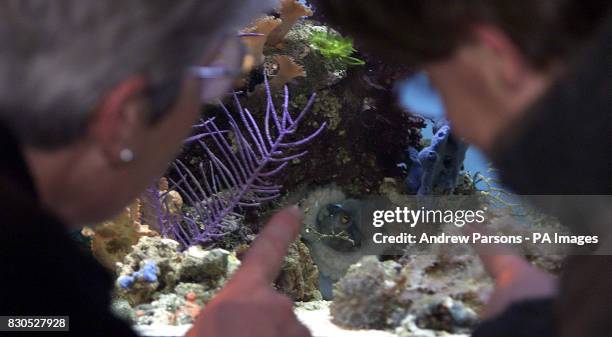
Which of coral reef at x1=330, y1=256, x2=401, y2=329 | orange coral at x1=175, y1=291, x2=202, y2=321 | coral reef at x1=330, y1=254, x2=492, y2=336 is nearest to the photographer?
coral reef at x1=330, y1=254, x2=492, y2=336

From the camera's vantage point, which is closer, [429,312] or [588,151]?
[588,151]

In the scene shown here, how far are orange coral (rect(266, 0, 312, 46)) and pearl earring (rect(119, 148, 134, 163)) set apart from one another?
3.03 meters

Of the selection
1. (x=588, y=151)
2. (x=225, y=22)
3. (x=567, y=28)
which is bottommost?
(x=588, y=151)

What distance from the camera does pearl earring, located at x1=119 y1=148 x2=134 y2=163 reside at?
0.64 metres

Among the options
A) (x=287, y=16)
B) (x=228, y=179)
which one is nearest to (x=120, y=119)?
(x=228, y=179)

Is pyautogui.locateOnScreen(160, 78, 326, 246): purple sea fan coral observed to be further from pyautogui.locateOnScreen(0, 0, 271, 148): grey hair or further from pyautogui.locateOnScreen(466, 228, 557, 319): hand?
pyautogui.locateOnScreen(0, 0, 271, 148): grey hair

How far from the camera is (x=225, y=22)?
26.0 inches

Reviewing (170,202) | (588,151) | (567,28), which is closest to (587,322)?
(588,151)

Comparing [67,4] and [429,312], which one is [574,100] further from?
[429,312]

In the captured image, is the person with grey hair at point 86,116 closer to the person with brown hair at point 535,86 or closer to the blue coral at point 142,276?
the person with brown hair at point 535,86

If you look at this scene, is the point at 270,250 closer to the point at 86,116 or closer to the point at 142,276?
the point at 86,116

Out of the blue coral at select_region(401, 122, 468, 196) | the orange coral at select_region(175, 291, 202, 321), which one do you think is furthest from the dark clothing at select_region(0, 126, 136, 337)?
the blue coral at select_region(401, 122, 468, 196)

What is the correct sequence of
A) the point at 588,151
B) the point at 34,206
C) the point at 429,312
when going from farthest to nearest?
the point at 429,312
the point at 34,206
the point at 588,151

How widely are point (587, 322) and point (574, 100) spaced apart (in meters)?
0.22
